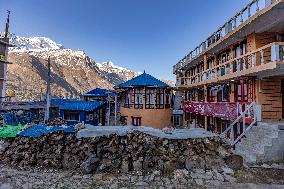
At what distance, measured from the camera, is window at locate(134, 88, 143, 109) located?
1234 inches

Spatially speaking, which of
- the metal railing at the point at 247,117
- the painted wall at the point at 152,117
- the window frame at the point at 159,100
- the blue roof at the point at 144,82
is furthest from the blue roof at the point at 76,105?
the metal railing at the point at 247,117

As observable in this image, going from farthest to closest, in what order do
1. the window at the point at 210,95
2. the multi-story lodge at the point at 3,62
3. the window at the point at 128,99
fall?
1. the multi-story lodge at the point at 3,62
2. the window at the point at 128,99
3. the window at the point at 210,95

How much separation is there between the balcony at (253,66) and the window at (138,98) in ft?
22.6

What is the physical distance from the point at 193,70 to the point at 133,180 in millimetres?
26587

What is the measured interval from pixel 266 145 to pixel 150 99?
59.4 feet

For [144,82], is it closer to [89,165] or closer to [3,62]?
[89,165]

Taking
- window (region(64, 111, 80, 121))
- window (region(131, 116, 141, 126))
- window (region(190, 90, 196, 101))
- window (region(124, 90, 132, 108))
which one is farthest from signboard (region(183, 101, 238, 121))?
window (region(64, 111, 80, 121))

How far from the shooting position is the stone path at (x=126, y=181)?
1334 cm

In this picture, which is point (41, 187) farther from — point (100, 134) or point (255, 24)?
point (255, 24)

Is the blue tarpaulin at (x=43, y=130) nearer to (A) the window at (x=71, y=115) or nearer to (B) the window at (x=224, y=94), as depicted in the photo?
(A) the window at (x=71, y=115)

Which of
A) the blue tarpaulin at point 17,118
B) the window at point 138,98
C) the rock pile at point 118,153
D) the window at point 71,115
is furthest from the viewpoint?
the window at point 71,115

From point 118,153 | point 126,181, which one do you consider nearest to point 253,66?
point 118,153

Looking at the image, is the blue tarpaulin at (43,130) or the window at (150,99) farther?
the window at (150,99)

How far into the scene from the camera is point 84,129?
18.6 metres
